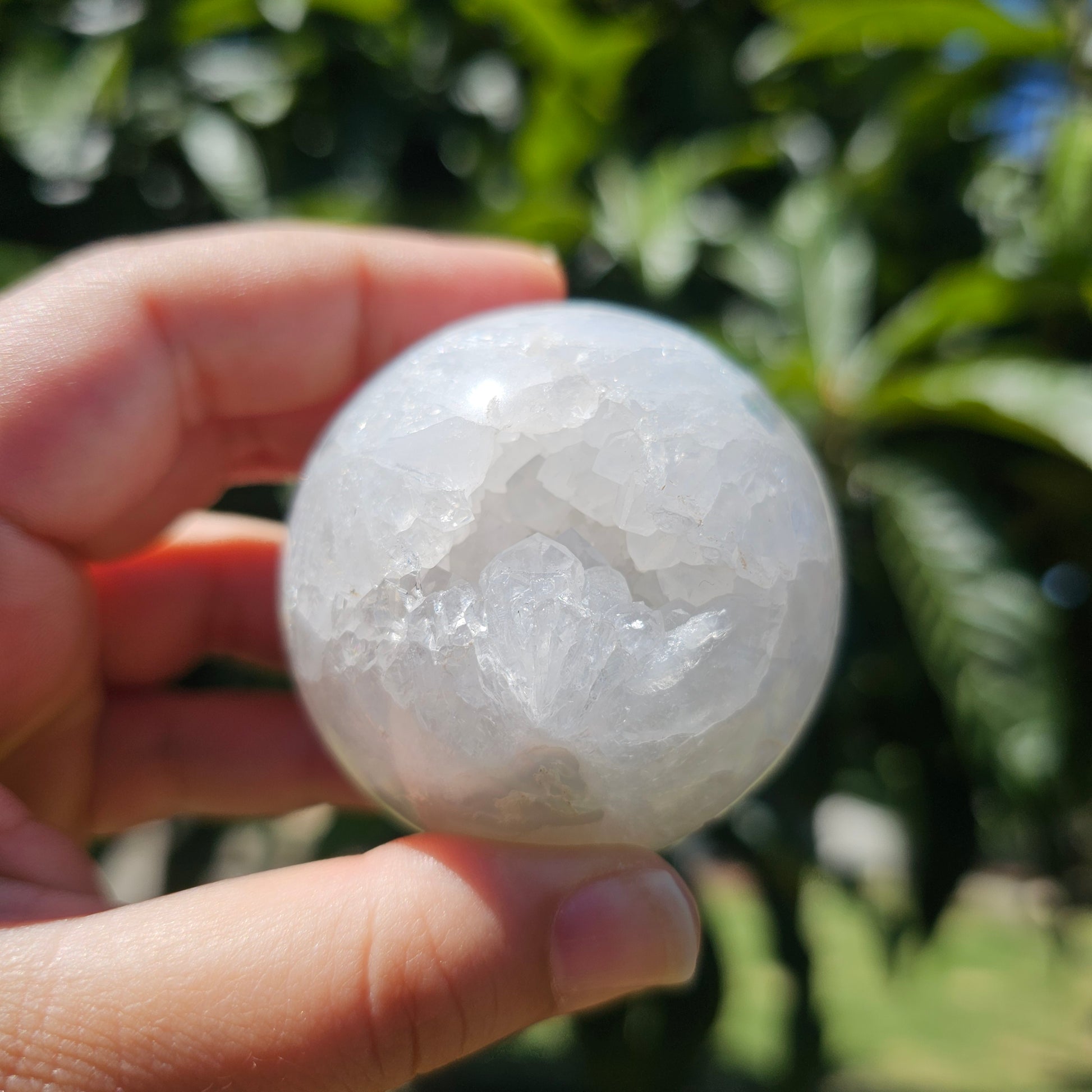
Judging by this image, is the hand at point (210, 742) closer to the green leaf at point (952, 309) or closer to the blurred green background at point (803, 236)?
the blurred green background at point (803, 236)

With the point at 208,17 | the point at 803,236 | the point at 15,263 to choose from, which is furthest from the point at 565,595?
the point at 208,17

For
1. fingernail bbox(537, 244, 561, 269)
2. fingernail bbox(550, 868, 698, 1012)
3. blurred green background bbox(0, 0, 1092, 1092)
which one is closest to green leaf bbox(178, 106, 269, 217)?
blurred green background bbox(0, 0, 1092, 1092)

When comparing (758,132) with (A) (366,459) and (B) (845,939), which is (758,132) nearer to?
(A) (366,459)

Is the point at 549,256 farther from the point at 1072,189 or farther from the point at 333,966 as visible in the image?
the point at 333,966

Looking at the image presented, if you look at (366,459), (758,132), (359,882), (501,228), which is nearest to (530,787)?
(359,882)

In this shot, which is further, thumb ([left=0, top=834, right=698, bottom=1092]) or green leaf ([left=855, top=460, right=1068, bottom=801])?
green leaf ([left=855, top=460, right=1068, bottom=801])

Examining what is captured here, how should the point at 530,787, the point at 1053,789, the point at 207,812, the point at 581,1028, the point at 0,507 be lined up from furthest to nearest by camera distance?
the point at 581,1028 → the point at 207,812 → the point at 1053,789 → the point at 0,507 → the point at 530,787

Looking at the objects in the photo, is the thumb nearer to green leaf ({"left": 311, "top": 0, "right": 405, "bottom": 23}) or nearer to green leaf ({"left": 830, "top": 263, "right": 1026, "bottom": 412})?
green leaf ({"left": 830, "top": 263, "right": 1026, "bottom": 412})
